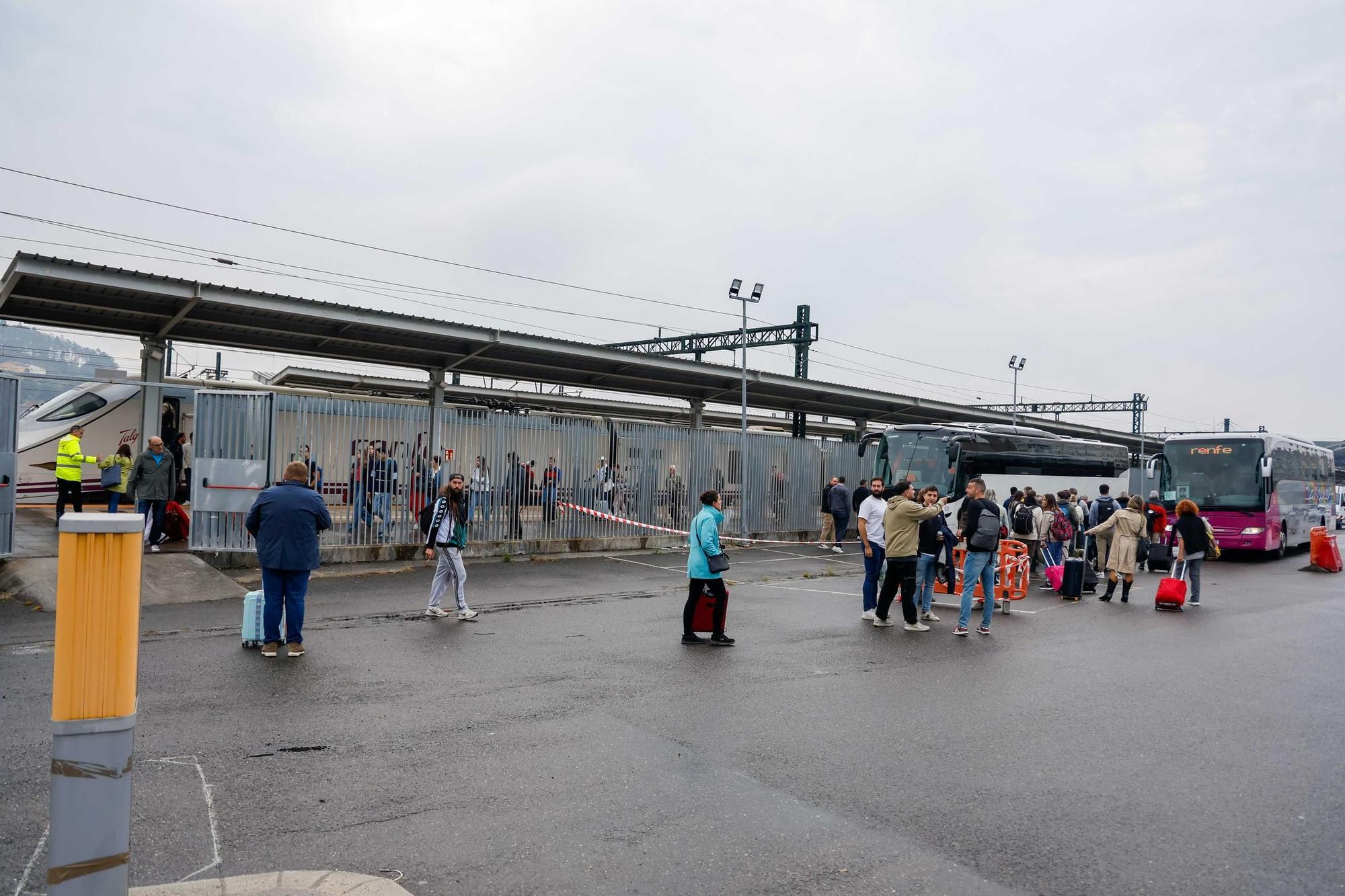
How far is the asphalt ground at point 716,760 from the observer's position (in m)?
4.15

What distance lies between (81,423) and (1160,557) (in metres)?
22.2

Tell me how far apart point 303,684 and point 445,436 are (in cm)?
1007

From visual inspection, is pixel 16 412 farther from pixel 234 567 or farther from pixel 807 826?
pixel 807 826

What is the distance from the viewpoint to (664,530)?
2102 cm

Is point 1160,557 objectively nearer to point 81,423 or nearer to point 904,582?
point 904,582

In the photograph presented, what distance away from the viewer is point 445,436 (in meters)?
17.2

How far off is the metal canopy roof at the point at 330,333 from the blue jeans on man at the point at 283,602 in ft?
28.0

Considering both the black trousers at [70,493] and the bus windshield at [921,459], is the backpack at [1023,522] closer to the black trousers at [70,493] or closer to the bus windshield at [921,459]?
the bus windshield at [921,459]

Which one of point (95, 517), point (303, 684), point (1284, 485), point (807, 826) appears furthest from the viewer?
point (1284, 485)

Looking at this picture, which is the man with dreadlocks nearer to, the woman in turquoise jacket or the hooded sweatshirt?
the woman in turquoise jacket

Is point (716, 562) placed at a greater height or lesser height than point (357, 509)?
lesser

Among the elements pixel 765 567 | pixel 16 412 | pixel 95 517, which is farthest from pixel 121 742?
pixel 765 567

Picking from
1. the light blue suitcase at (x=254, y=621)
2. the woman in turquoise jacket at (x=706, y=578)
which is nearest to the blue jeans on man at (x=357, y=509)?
the light blue suitcase at (x=254, y=621)

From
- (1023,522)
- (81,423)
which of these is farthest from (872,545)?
(81,423)
